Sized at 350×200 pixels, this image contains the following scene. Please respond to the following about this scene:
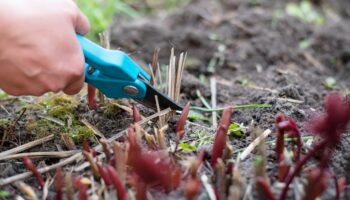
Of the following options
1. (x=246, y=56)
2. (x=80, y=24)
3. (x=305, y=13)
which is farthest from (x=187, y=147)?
(x=305, y=13)

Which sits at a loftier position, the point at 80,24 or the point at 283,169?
the point at 80,24

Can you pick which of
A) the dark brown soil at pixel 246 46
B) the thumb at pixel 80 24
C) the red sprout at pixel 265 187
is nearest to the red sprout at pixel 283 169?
the red sprout at pixel 265 187

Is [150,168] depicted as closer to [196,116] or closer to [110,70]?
[110,70]

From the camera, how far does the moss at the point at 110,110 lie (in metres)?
2.09

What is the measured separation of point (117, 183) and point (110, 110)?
672 millimetres

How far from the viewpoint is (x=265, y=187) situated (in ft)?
4.71

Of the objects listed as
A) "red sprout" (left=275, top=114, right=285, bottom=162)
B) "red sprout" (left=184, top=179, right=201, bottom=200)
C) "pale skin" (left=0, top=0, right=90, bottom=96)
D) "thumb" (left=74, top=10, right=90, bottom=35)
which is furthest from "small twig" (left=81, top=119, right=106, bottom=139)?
"red sprout" (left=275, top=114, right=285, bottom=162)

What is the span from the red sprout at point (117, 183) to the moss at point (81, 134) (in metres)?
0.48

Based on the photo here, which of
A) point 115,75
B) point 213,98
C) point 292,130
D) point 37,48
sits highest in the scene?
point 37,48

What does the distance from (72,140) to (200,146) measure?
50 cm

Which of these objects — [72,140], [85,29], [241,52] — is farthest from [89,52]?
[241,52]

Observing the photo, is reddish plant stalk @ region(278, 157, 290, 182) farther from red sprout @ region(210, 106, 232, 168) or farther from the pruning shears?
the pruning shears

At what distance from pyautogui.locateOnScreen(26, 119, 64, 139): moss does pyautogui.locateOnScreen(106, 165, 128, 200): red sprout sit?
1.91 feet

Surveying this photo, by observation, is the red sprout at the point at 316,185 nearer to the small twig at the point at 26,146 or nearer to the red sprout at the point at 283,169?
the red sprout at the point at 283,169
